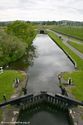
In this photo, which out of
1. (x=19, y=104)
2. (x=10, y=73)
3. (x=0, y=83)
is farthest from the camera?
(x=10, y=73)

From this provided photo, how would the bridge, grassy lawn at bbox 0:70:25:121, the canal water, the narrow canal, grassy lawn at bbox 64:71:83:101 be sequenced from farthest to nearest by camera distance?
the canal water < grassy lawn at bbox 0:70:25:121 < grassy lawn at bbox 64:71:83:101 < the bridge < the narrow canal

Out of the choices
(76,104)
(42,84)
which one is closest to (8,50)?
(42,84)

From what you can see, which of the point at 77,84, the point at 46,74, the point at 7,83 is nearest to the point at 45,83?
the point at 46,74

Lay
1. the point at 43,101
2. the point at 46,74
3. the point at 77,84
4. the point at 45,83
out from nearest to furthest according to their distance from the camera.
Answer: the point at 43,101, the point at 77,84, the point at 45,83, the point at 46,74

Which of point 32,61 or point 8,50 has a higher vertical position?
point 8,50

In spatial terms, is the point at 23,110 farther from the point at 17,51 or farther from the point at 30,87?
the point at 17,51

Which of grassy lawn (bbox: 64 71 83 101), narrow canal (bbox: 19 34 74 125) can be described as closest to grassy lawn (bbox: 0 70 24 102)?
narrow canal (bbox: 19 34 74 125)

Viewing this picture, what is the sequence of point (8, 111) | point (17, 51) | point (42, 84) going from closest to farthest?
1. point (8, 111)
2. point (42, 84)
3. point (17, 51)

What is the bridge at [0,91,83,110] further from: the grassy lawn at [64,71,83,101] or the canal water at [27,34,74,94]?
the canal water at [27,34,74,94]

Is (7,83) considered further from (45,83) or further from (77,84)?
(77,84)
